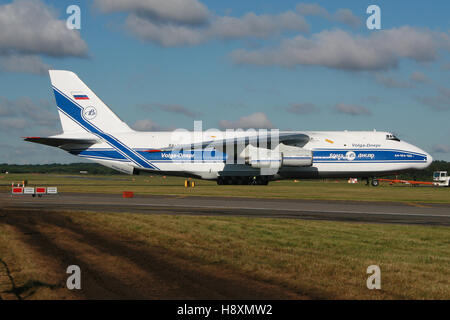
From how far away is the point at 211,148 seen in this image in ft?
145

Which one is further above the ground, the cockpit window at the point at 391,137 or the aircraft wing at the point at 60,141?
the cockpit window at the point at 391,137

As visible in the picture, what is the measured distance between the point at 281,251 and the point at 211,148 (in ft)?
107

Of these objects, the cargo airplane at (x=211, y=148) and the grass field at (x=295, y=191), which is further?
the cargo airplane at (x=211, y=148)

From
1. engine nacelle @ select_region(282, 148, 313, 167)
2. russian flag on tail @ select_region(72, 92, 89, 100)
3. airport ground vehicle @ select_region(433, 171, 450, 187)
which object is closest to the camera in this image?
engine nacelle @ select_region(282, 148, 313, 167)

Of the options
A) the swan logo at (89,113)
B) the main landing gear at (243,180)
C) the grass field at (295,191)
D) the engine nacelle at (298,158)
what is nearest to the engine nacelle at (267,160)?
the engine nacelle at (298,158)

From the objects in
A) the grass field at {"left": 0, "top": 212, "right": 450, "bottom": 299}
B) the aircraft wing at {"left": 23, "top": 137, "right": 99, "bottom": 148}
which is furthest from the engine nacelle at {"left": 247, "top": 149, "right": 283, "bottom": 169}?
the grass field at {"left": 0, "top": 212, "right": 450, "bottom": 299}

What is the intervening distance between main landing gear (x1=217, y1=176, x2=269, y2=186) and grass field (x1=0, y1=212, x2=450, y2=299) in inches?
1103

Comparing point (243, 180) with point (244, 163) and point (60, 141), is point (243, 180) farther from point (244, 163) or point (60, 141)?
point (60, 141)

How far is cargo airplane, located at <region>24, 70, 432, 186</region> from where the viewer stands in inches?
1736

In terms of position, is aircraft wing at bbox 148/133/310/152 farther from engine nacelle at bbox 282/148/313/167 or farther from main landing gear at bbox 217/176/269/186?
main landing gear at bbox 217/176/269/186

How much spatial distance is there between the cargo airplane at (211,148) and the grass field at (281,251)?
26.0m

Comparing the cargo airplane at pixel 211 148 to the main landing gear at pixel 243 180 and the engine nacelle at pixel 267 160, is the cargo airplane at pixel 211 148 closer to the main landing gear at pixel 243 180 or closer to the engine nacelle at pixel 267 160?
the engine nacelle at pixel 267 160

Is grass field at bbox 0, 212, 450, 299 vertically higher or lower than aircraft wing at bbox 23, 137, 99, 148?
lower

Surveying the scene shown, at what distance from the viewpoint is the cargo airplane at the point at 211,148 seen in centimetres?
4409
